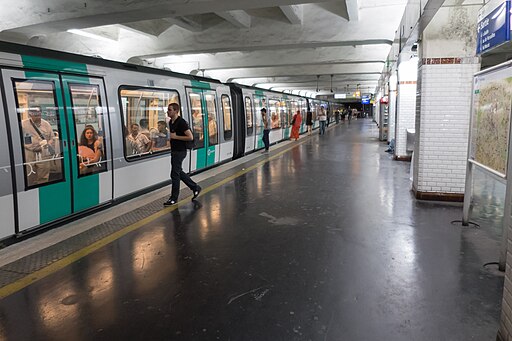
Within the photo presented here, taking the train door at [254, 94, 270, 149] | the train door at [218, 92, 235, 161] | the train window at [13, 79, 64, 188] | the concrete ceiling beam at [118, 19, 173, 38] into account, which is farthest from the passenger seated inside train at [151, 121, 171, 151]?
the train door at [254, 94, 270, 149]

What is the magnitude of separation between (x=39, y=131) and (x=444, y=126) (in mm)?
6112

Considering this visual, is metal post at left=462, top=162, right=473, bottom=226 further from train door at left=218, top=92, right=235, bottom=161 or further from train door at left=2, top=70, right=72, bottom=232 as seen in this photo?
train door at left=218, top=92, right=235, bottom=161

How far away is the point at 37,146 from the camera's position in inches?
184

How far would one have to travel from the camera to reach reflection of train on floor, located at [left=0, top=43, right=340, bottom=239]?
14.4 feet

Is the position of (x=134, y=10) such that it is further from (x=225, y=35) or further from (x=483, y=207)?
(x=483, y=207)

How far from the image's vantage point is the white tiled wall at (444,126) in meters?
6.20

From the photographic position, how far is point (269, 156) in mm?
12328

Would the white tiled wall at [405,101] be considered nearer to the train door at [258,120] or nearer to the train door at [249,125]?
the train door at [249,125]

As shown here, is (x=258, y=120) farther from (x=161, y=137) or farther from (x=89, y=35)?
(x=161, y=137)

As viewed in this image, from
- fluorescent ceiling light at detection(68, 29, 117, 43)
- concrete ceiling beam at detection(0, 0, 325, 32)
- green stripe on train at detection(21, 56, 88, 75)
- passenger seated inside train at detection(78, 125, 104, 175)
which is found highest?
fluorescent ceiling light at detection(68, 29, 117, 43)

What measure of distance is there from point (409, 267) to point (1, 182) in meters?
4.51

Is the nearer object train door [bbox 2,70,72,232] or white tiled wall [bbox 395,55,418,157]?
train door [bbox 2,70,72,232]

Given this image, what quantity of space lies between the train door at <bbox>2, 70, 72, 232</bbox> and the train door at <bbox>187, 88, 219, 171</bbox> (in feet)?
12.4

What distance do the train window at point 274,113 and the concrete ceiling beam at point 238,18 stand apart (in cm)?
540
